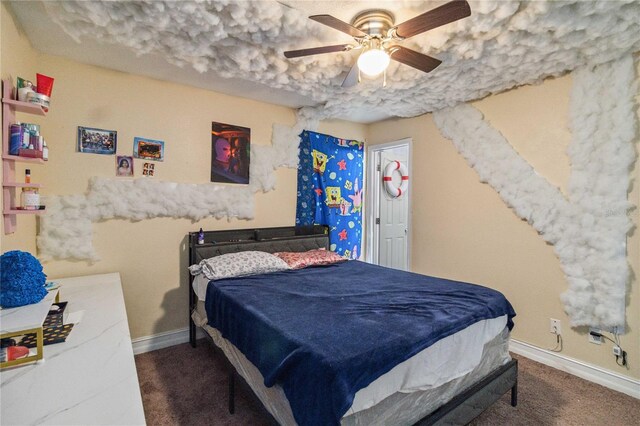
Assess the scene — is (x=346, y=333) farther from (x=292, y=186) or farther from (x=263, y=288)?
(x=292, y=186)

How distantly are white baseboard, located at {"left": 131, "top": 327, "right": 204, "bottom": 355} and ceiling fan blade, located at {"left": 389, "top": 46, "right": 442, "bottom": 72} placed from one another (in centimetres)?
285

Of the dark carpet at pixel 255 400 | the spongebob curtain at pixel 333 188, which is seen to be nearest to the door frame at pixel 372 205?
the spongebob curtain at pixel 333 188

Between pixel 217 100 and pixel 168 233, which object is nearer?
pixel 168 233

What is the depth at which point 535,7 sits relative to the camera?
5.50 ft

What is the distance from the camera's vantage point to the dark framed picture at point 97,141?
247 centimetres

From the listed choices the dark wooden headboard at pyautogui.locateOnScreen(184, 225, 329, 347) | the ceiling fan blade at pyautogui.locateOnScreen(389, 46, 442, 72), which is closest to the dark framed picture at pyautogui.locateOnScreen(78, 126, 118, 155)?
the dark wooden headboard at pyautogui.locateOnScreen(184, 225, 329, 347)

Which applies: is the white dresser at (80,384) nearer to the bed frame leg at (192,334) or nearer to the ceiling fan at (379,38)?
the bed frame leg at (192,334)

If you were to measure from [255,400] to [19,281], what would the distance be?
125 cm

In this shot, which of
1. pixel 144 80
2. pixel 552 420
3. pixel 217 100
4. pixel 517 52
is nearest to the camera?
pixel 552 420

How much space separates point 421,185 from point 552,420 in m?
2.42

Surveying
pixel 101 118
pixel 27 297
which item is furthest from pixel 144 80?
pixel 27 297

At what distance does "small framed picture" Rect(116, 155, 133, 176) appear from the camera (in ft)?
8.57

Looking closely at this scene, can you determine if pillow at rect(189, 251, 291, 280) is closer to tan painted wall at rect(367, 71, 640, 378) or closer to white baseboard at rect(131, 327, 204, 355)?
white baseboard at rect(131, 327, 204, 355)

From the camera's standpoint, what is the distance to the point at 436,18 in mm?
1514
